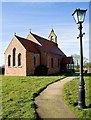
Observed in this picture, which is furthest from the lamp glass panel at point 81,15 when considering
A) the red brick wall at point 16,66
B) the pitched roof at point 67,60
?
the pitched roof at point 67,60

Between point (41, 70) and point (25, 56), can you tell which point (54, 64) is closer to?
point (41, 70)

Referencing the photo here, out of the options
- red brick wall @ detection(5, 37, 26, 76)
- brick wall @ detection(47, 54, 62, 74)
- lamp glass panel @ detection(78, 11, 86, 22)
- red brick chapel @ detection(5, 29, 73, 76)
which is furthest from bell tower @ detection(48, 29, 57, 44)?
lamp glass panel @ detection(78, 11, 86, 22)

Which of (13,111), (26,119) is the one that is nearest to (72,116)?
(26,119)

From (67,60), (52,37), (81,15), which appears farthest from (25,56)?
(81,15)

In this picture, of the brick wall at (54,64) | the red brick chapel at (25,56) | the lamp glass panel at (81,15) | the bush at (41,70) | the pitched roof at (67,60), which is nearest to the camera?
the lamp glass panel at (81,15)

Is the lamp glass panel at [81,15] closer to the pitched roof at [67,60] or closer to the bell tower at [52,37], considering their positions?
the pitched roof at [67,60]

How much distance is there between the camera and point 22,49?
105ft

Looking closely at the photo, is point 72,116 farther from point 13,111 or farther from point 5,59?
point 5,59

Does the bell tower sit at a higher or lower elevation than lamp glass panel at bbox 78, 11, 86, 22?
higher

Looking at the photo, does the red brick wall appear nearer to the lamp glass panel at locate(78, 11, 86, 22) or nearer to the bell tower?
the bell tower

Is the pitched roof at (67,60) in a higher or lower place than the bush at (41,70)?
higher

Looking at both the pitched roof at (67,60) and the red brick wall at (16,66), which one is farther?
the pitched roof at (67,60)

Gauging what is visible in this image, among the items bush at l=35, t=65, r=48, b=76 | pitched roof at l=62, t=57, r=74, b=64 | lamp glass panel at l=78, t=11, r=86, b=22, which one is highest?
lamp glass panel at l=78, t=11, r=86, b=22

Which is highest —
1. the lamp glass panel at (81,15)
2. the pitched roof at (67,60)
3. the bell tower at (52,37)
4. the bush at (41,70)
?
the bell tower at (52,37)
